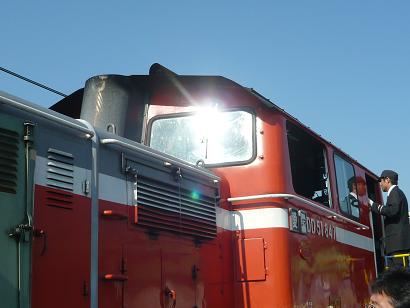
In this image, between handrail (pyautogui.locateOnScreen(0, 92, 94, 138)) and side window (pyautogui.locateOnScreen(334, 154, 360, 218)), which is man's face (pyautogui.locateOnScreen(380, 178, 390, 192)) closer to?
side window (pyautogui.locateOnScreen(334, 154, 360, 218))

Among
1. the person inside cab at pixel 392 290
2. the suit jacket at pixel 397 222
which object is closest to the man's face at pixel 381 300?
the person inside cab at pixel 392 290

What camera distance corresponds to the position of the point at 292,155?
6207mm

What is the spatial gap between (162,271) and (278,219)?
125cm

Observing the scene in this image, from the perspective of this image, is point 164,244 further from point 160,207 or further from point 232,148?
point 232,148

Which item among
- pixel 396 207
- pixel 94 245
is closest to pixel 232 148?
pixel 94 245

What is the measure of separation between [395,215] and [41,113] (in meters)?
5.11

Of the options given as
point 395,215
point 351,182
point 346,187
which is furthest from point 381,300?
point 395,215

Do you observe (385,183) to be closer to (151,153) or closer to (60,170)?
(151,153)

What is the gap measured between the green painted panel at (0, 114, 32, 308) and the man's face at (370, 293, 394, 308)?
170 centimetres

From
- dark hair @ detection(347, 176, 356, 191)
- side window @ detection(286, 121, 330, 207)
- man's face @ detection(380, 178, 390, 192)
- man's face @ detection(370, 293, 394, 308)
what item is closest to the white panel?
side window @ detection(286, 121, 330, 207)

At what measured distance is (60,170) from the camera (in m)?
3.58

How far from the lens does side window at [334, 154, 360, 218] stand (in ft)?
22.1

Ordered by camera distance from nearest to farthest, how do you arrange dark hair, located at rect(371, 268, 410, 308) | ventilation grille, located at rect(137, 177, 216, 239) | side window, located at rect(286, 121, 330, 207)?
1. dark hair, located at rect(371, 268, 410, 308)
2. ventilation grille, located at rect(137, 177, 216, 239)
3. side window, located at rect(286, 121, 330, 207)


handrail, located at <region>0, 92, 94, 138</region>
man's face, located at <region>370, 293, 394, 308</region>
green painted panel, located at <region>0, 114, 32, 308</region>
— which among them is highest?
handrail, located at <region>0, 92, 94, 138</region>
